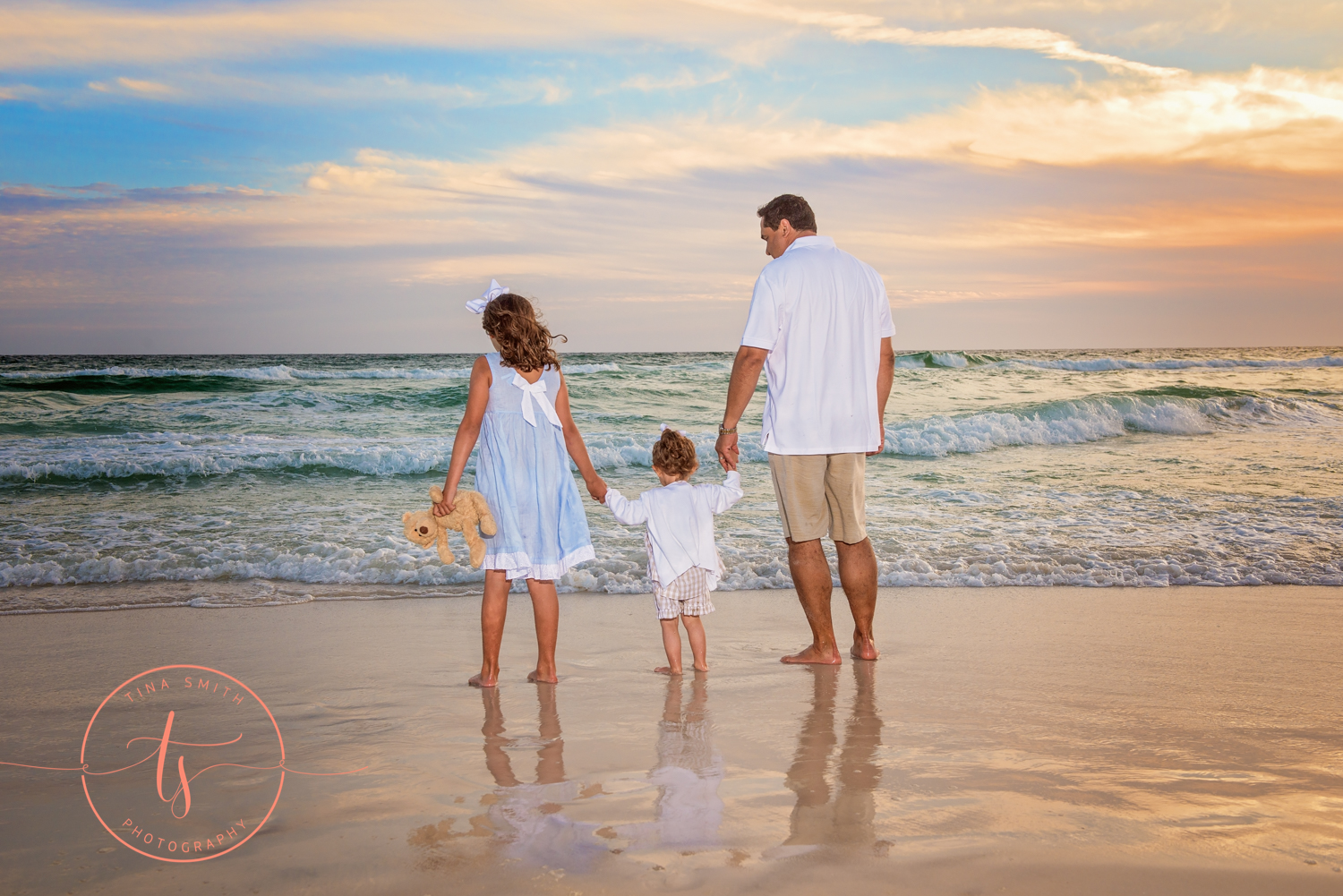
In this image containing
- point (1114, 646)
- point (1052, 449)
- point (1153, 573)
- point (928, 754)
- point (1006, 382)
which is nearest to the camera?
point (928, 754)

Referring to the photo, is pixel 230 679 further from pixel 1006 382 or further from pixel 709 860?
pixel 1006 382

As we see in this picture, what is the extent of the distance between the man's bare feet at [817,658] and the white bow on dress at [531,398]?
1576 millimetres

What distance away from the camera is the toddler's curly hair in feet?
11.8

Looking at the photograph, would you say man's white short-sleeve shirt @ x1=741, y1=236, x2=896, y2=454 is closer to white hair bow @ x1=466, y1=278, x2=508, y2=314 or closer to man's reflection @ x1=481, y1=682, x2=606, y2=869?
white hair bow @ x1=466, y1=278, x2=508, y2=314

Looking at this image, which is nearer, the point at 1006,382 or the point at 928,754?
the point at 928,754

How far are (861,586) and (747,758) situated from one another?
4.58 feet

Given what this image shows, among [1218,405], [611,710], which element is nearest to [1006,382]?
[1218,405]

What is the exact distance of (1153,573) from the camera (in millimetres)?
5633

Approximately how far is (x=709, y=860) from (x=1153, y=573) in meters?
4.82

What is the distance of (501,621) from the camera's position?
358 cm

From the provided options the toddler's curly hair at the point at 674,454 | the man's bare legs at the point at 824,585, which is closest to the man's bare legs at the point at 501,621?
the toddler's curly hair at the point at 674,454

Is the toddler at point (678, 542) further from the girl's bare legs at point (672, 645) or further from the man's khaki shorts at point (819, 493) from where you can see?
the man's khaki shorts at point (819, 493)

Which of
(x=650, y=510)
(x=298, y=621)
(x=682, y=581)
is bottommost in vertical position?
(x=298, y=621)

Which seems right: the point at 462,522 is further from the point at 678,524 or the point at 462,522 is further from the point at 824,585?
the point at 824,585
